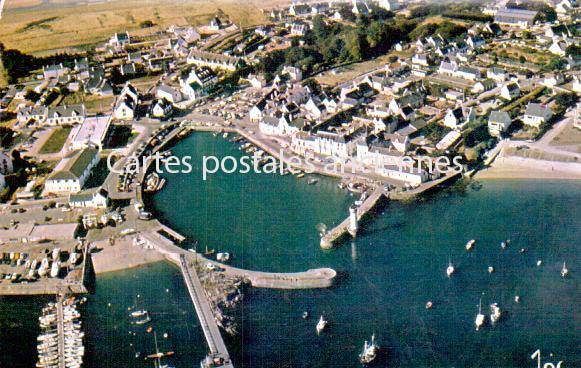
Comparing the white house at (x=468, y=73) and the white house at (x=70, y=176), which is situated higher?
the white house at (x=468, y=73)

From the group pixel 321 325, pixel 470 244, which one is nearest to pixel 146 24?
pixel 470 244

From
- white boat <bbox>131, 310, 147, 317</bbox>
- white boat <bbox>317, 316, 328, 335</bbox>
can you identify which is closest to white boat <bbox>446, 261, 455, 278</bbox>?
white boat <bbox>317, 316, 328, 335</bbox>

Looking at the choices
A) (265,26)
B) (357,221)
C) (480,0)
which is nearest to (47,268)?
(357,221)

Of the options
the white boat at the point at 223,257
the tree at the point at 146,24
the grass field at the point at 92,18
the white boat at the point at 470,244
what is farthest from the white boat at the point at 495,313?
the tree at the point at 146,24

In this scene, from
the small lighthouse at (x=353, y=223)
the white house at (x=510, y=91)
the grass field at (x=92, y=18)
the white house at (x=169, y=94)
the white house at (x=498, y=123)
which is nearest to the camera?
the small lighthouse at (x=353, y=223)

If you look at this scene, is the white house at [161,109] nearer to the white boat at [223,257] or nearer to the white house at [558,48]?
the white boat at [223,257]

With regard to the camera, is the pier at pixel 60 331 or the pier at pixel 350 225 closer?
the pier at pixel 60 331
